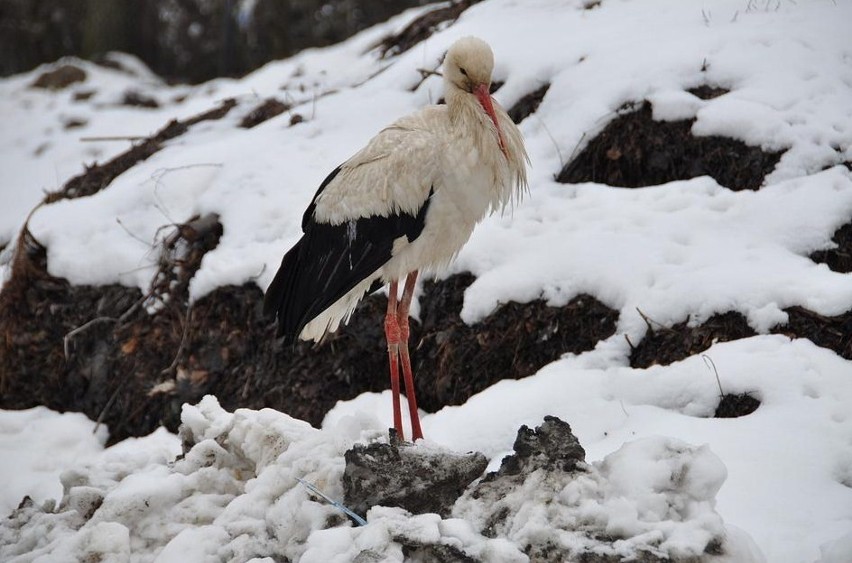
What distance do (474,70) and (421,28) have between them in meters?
4.06

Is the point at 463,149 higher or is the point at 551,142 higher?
the point at 463,149

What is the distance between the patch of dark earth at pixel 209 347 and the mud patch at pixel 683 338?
0.73 ft

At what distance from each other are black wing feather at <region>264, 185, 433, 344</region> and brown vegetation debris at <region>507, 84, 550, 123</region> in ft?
7.02

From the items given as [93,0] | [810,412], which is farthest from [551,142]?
[93,0]

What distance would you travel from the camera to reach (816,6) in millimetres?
5664

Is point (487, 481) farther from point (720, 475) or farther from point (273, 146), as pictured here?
point (273, 146)

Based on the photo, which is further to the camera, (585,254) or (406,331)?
(585,254)

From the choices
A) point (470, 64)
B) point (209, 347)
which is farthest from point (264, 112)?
point (470, 64)

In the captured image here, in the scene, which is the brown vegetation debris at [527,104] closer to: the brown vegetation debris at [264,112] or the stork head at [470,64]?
the stork head at [470,64]

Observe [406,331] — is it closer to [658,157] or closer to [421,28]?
[658,157]

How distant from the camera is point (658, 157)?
16.5 ft

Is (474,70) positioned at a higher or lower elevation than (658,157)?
higher

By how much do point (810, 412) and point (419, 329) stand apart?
7.02ft

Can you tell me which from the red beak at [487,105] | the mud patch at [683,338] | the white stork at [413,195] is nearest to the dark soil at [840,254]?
the mud patch at [683,338]
